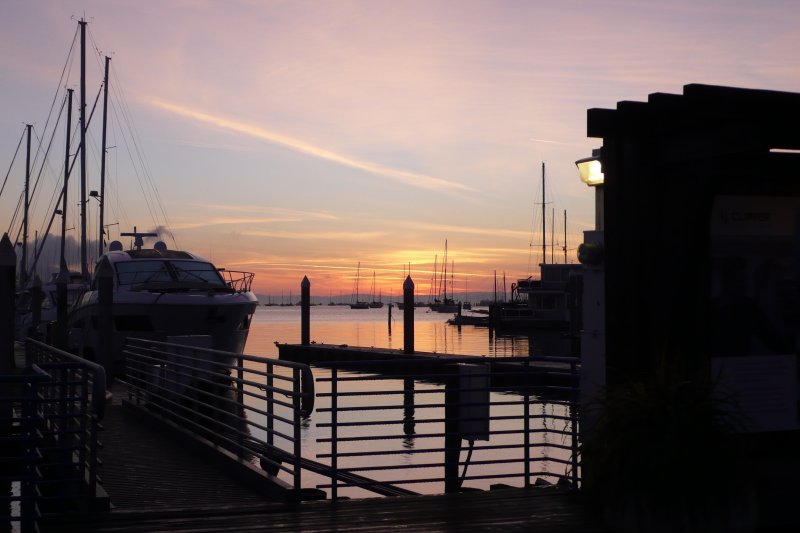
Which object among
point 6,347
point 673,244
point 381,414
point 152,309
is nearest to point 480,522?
→ point 673,244

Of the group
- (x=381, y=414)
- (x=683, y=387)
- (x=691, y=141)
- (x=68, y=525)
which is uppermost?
(x=691, y=141)

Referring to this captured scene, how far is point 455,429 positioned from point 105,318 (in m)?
13.4

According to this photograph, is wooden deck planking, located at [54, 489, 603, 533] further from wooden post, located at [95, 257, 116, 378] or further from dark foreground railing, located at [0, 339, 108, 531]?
wooden post, located at [95, 257, 116, 378]

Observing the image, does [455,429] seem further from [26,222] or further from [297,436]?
[26,222]

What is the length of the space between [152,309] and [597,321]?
74.5 feet

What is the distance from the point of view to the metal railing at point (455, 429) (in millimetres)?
9500

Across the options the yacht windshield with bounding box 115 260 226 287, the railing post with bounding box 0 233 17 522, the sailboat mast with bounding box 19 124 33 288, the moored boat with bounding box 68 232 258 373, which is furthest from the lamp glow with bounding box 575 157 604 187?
the sailboat mast with bounding box 19 124 33 288

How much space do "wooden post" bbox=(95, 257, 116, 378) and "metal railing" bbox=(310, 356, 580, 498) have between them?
564cm

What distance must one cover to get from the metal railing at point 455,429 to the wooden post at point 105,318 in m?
5.64

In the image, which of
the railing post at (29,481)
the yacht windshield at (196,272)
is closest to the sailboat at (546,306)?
the yacht windshield at (196,272)

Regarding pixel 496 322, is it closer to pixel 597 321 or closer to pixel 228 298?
pixel 228 298

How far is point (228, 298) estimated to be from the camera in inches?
1179

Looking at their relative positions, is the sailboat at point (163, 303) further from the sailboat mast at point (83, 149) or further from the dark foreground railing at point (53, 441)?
the dark foreground railing at point (53, 441)

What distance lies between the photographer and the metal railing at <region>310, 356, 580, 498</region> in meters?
9.50
